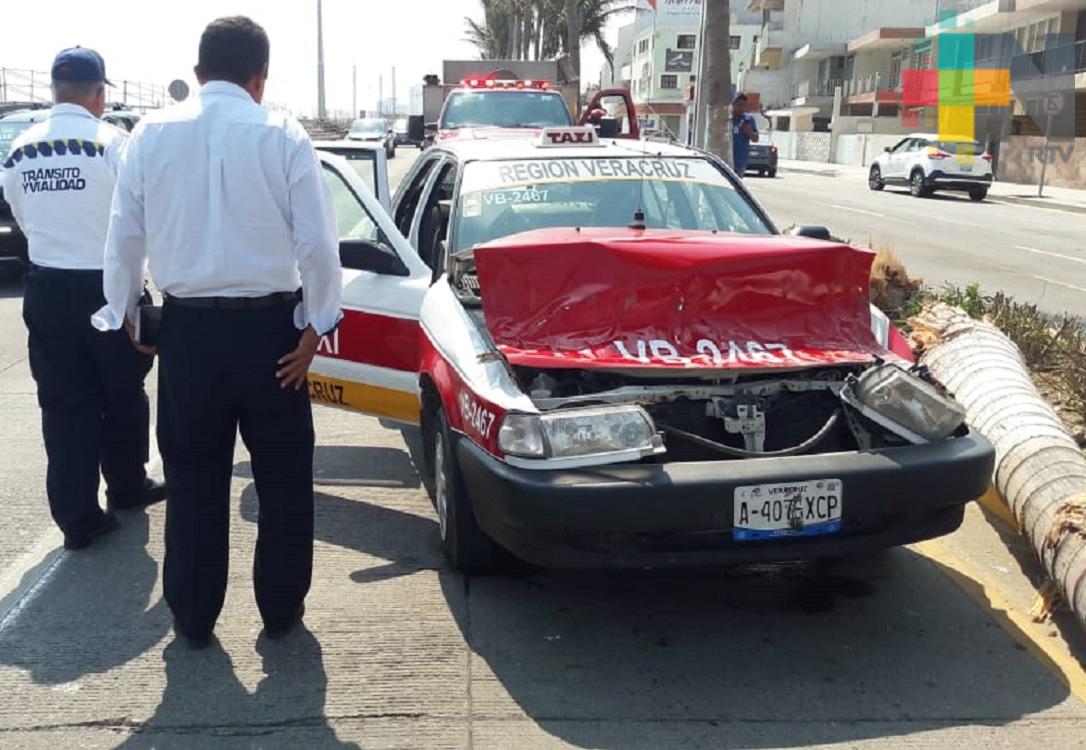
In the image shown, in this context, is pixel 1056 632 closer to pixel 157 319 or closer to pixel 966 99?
pixel 157 319

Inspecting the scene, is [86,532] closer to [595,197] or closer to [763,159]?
Result: [595,197]

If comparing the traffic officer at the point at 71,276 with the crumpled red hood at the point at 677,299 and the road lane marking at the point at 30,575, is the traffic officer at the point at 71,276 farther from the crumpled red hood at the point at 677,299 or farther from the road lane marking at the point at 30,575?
the crumpled red hood at the point at 677,299

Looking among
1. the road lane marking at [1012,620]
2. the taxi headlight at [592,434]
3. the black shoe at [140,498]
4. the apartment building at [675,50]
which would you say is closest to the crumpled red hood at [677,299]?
the taxi headlight at [592,434]

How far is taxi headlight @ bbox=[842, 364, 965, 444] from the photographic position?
3775 millimetres

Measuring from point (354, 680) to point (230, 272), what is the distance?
1.38m

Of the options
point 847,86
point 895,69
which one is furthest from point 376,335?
point 847,86

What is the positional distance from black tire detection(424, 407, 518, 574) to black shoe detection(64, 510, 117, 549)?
151 centimetres

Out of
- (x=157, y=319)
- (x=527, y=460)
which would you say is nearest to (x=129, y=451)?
(x=157, y=319)

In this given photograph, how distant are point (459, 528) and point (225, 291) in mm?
1305

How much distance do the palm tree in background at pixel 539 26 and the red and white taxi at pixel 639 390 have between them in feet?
130

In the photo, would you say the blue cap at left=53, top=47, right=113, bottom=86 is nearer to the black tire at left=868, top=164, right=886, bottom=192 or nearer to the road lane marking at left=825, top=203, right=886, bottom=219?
the road lane marking at left=825, top=203, right=886, bottom=219

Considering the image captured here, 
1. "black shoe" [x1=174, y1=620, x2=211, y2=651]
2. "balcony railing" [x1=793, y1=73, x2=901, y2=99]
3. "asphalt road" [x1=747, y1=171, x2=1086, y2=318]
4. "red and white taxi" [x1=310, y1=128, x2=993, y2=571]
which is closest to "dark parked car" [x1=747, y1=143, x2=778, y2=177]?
"asphalt road" [x1=747, y1=171, x2=1086, y2=318]

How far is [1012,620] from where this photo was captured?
13.3 ft

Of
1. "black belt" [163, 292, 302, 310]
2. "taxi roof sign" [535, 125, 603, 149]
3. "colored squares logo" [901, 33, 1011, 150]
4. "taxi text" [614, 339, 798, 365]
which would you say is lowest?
"taxi text" [614, 339, 798, 365]
